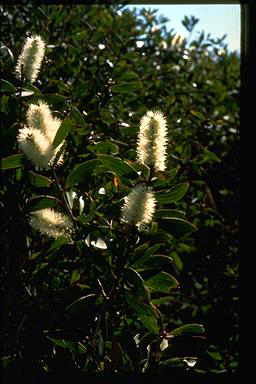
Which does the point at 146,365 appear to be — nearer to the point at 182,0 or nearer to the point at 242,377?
the point at 242,377

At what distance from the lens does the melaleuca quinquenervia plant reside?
1502 mm

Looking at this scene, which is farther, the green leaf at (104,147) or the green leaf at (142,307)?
the green leaf at (104,147)

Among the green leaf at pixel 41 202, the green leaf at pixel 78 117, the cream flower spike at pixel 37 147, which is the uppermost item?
the green leaf at pixel 78 117

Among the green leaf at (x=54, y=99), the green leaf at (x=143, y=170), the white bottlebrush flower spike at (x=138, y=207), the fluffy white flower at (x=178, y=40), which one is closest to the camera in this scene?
the white bottlebrush flower spike at (x=138, y=207)

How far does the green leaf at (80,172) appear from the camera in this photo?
5.41 feet

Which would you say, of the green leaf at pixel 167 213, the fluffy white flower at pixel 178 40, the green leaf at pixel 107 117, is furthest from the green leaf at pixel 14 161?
the fluffy white flower at pixel 178 40

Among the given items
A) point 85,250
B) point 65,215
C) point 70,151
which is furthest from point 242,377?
point 70,151

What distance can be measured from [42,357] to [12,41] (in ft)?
5.26

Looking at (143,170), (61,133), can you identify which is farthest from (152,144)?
(61,133)

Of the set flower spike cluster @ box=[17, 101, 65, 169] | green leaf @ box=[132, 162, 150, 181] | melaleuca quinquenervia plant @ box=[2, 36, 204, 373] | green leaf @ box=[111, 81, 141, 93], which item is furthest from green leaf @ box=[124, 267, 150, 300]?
green leaf @ box=[111, 81, 141, 93]

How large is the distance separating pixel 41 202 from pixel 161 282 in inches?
15.5

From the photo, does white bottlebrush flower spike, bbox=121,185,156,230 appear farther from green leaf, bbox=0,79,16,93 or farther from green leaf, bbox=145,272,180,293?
green leaf, bbox=0,79,16,93

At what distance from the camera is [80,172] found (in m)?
1.65

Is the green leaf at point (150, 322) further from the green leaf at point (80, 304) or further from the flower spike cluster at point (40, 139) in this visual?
the flower spike cluster at point (40, 139)
